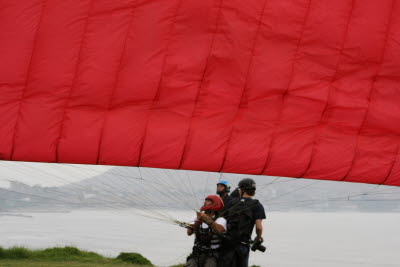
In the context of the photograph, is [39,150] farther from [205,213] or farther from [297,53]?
[297,53]

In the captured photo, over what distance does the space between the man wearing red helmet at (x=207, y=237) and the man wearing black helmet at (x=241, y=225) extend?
0.44 ft

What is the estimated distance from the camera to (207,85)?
23.5 ft

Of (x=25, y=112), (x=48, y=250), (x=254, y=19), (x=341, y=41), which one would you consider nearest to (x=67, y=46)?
(x=25, y=112)

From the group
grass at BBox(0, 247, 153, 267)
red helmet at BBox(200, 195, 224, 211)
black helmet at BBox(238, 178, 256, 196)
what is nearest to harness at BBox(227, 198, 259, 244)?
black helmet at BBox(238, 178, 256, 196)

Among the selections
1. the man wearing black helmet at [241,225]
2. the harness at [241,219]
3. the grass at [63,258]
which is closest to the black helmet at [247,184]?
the man wearing black helmet at [241,225]

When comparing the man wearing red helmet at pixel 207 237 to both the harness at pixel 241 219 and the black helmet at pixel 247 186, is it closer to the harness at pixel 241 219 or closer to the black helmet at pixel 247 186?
the harness at pixel 241 219

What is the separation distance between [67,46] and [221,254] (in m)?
2.99

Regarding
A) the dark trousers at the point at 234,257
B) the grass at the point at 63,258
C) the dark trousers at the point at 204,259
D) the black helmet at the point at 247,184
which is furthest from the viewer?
the grass at the point at 63,258

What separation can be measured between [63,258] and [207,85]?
1157cm

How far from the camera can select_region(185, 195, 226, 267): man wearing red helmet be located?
6.45 m

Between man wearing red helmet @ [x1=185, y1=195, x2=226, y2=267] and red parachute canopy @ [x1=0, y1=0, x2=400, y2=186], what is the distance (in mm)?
803

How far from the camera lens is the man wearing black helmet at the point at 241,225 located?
6594 mm

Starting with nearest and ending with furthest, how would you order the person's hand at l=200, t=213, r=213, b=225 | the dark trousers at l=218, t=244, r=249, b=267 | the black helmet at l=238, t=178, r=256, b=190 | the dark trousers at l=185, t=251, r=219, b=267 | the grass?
the person's hand at l=200, t=213, r=213, b=225 → the dark trousers at l=185, t=251, r=219, b=267 → the dark trousers at l=218, t=244, r=249, b=267 → the black helmet at l=238, t=178, r=256, b=190 → the grass

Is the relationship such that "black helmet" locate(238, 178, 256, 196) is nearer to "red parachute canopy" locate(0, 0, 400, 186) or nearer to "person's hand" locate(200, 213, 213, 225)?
"red parachute canopy" locate(0, 0, 400, 186)
